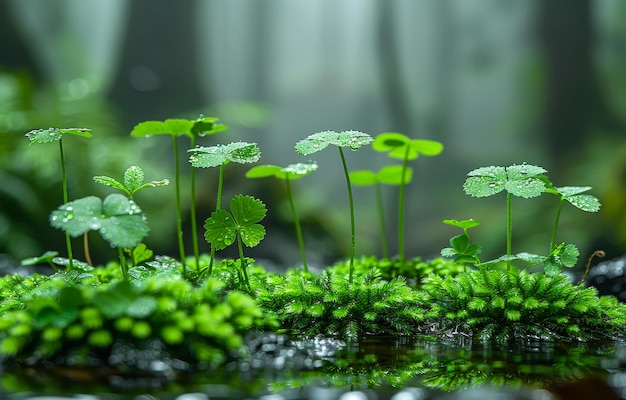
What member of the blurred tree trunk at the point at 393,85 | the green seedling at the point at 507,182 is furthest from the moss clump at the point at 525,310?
the blurred tree trunk at the point at 393,85

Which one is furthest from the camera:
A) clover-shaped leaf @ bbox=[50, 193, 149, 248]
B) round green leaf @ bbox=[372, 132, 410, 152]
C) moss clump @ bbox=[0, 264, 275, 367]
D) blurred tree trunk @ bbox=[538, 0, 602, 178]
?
blurred tree trunk @ bbox=[538, 0, 602, 178]

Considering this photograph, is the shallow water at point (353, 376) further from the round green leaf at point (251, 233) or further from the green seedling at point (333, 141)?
the green seedling at point (333, 141)

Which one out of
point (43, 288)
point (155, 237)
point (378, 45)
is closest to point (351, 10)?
point (378, 45)

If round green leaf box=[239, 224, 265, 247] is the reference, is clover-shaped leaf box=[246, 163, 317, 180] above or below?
above

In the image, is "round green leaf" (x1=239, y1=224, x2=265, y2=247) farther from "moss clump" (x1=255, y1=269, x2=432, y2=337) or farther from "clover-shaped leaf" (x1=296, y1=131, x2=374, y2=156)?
"clover-shaped leaf" (x1=296, y1=131, x2=374, y2=156)

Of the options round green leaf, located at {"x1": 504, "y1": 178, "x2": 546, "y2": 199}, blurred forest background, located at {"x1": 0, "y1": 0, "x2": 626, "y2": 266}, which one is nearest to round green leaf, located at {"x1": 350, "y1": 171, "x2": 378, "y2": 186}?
round green leaf, located at {"x1": 504, "y1": 178, "x2": 546, "y2": 199}

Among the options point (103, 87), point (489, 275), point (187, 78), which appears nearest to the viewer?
point (489, 275)

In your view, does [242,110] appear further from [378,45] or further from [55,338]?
[55,338]

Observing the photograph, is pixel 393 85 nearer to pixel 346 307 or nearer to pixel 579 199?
pixel 579 199
